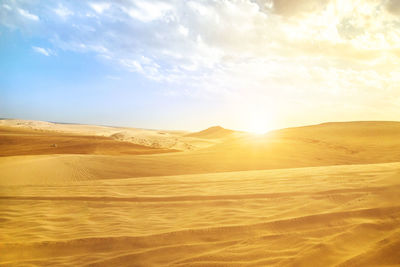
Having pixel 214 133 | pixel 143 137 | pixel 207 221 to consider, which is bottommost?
pixel 207 221

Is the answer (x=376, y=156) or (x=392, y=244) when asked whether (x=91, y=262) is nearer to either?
(x=392, y=244)

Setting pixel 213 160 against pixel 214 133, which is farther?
pixel 214 133

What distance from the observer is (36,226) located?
177 inches

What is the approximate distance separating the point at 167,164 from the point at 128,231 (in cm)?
819

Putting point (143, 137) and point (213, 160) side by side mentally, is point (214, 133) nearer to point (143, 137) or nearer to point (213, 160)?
point (143, 137)

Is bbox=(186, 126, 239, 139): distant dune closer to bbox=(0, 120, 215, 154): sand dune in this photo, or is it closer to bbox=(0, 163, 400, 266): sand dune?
bbox=(0, 120, 215, 154): sand dune

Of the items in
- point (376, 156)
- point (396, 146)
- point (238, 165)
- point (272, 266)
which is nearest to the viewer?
point (272, 266)

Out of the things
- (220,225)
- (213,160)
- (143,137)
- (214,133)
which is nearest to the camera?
(220,225)

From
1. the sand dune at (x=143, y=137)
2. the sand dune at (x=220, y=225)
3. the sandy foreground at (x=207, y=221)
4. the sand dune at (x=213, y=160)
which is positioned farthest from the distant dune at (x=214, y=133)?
the sand dune at (x=220, y=225)

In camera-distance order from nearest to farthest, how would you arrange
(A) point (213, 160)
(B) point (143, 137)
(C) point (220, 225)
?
(C) point (220, 225) → (A) point (213, 160) → (B) point (143, 137)

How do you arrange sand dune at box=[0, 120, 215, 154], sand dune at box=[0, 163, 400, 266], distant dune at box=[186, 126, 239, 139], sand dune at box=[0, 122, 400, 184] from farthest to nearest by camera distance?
distant dune at box=[186, 126, 239, 139] < sand dune at box=[0, 120, 215, 154] < sand dune at box=[0, 122, 400, 184] < sand dune at box=[0, 163, 400, 266]

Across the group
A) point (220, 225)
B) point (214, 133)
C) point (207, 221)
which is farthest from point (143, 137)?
point (220, 225)

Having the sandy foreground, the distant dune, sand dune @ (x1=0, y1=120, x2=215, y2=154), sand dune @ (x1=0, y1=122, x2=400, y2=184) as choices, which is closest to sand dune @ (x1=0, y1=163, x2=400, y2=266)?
the sandy foreground

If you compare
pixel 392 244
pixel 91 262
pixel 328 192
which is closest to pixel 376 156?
pixel 328 192
